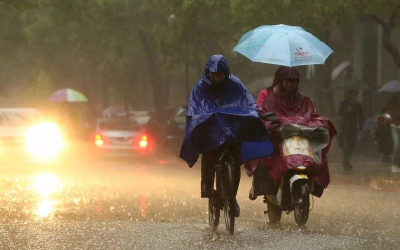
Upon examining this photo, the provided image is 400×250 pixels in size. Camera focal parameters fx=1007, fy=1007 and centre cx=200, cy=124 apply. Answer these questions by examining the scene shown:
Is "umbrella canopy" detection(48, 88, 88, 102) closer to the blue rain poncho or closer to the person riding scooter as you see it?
the person riding scooter

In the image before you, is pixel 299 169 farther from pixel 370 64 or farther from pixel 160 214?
pixel 370 64

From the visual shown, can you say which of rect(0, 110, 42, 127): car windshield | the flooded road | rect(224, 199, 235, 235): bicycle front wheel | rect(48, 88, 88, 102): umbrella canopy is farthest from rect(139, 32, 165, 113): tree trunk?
rect(224, 199, 235, 235): bicycle front wheel

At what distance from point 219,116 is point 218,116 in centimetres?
1

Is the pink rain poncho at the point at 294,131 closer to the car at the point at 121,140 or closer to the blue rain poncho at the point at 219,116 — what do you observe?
the blue rain poncho at the point at 219,116

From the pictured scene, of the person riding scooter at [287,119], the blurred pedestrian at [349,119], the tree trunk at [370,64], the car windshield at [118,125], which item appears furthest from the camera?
the tree trunk at [370,64]

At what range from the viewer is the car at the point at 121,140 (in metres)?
26.6

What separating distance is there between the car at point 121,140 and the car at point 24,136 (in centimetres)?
141

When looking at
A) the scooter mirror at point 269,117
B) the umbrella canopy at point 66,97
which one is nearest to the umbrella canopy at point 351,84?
the umbrella canopy at point 66,97

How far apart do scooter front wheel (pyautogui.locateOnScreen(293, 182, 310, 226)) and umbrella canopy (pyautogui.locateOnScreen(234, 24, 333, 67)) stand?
1.86 meters

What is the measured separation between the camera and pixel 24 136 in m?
26.5

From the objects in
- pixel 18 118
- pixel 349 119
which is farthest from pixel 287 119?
pixel 18 118

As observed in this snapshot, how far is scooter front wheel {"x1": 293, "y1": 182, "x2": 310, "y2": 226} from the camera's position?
10.4m

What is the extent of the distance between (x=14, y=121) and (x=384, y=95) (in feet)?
52.7

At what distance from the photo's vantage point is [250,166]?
10914mm
